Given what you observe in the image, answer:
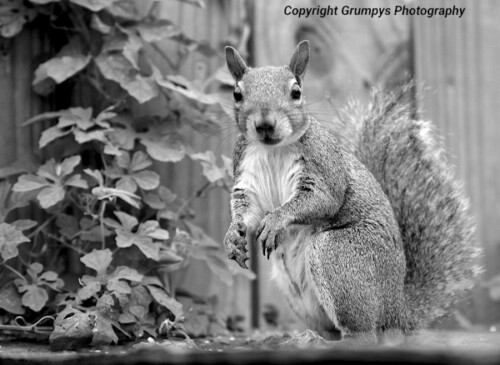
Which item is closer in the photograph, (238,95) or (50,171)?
(238,95)

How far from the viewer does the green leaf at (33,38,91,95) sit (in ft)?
11.1

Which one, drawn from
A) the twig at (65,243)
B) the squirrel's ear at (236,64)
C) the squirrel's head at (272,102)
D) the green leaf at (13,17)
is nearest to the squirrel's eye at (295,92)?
the squirrel's head at (272,102)

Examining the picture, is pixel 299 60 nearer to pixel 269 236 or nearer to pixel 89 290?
pixel 269 236

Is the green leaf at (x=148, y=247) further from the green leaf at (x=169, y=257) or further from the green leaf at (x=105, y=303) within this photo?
the green leaf at (x=105, y=303)

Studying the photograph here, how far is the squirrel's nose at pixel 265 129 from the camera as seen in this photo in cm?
267

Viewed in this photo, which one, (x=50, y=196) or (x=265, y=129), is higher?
(x=265, y=129)

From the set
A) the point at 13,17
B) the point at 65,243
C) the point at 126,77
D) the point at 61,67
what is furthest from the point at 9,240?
the point at 13,17

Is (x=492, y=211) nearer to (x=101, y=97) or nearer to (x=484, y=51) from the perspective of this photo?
(x=484, y=51)

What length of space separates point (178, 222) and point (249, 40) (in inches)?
41.8

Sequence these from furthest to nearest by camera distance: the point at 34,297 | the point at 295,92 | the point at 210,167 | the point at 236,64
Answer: the point at 210,167 → the point at 34,297 → the point at 236,64 → the point at 295,92

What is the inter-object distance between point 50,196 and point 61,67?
63cm

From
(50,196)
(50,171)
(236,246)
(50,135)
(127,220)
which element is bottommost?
(236,246)

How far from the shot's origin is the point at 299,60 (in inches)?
115

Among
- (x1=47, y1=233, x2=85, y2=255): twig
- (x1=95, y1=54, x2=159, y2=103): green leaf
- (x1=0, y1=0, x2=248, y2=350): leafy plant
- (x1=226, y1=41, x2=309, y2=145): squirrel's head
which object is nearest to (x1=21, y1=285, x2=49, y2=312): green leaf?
(x1=0, y1=0, x2=248, y2=350): leafy plant
